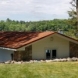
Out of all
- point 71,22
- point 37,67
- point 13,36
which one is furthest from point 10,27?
point 37,67

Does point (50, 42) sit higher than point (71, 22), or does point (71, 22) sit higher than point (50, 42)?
point (71, 22)

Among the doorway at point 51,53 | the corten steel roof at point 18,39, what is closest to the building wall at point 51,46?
the doorway at point 51,53

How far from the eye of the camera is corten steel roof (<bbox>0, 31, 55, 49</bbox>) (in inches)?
984

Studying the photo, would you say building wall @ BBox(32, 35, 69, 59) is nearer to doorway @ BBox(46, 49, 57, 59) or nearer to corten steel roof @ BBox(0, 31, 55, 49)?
doorway @ BBox(46, 49, 57, 59)

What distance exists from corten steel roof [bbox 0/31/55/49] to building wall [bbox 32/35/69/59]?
593mm

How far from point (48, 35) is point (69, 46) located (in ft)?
11.0

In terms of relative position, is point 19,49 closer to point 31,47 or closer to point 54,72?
point 31,47

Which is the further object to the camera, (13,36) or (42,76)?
(13,36)

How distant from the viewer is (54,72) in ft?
48.3

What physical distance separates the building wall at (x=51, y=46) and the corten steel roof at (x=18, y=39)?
593 millimetres

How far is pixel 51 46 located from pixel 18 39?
337 cm

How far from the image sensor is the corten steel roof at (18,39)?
25.0 meters

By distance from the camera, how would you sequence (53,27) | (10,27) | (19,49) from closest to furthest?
1. (19,49)
2. (53,27)
3. (10,27)

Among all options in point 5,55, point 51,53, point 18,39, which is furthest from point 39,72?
point 51,53
